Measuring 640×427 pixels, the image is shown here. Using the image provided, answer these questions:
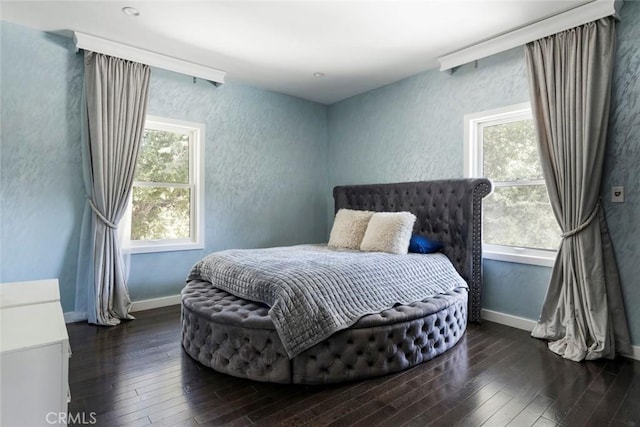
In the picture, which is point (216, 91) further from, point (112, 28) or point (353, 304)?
point (353, 304)

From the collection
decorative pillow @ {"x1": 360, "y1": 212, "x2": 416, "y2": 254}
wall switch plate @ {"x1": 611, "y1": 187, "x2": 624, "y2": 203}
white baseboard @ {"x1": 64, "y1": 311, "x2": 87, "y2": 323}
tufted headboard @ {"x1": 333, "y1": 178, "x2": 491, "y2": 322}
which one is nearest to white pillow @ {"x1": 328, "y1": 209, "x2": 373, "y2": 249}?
decorative pillow @ {"x1": 360, "y1": 212, "x2": 416, "y2": 254}

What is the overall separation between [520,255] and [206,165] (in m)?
3.57

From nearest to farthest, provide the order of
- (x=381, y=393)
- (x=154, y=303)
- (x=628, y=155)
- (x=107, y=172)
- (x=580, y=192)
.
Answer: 1. (x=381, y=393)
2. (x=628, y=155)
3. (x=580, y=192)
4. (x=107, y=172)
5. (x=154, y=303)

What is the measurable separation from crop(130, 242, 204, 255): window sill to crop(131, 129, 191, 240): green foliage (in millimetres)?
104

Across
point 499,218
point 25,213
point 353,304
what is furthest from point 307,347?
point 25,213

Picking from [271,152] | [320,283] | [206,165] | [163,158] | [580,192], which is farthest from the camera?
[271,152]

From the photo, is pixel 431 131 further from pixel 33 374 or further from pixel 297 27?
pixel 33 374

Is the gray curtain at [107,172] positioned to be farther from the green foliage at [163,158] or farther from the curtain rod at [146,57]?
the green foliage at [163,158]

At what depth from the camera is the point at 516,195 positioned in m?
3.29

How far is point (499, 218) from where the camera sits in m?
3.42

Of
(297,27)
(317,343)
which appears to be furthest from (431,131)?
(317,343)

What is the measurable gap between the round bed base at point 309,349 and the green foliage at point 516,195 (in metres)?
1.33

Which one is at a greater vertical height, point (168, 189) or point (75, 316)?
point (168, 189)

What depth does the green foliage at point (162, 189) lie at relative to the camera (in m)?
3.72
